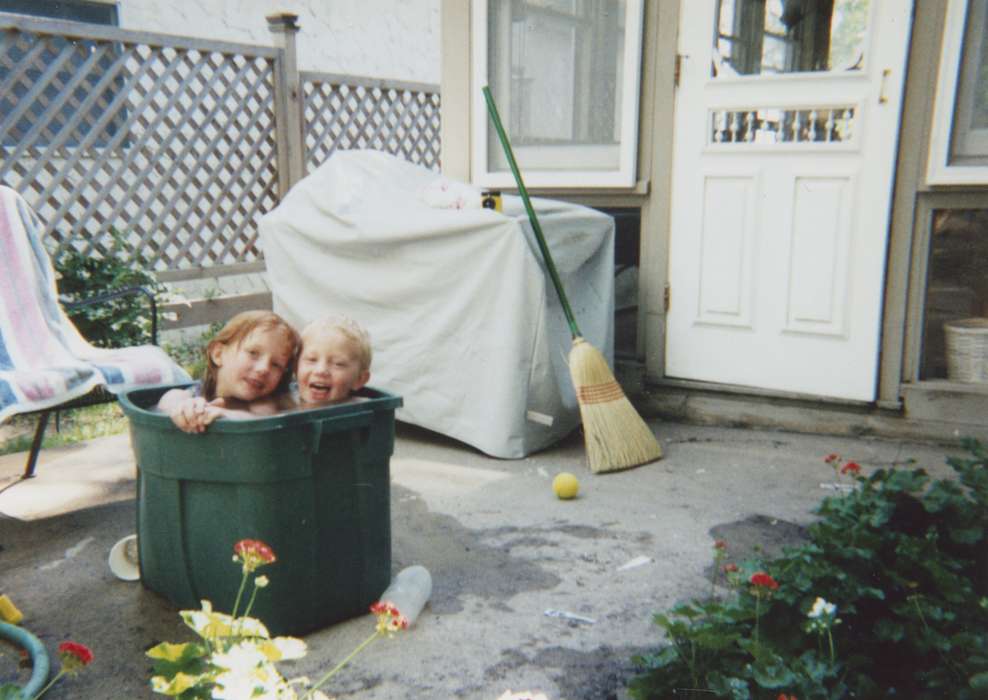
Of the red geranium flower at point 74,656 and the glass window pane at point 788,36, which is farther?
the glass window pane at point 788,36

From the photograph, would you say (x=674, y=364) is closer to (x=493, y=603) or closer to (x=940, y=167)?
(x=940, y=167)

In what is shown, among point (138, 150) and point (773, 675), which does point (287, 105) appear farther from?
point (773, 675)

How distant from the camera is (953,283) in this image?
357cm

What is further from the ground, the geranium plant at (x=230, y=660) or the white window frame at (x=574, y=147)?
the white window frame at (x=574, y=147)

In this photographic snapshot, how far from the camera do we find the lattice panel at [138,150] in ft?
15.4

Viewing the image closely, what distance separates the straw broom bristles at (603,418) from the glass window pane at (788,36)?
4.53 feet

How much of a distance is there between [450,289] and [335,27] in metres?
4.87

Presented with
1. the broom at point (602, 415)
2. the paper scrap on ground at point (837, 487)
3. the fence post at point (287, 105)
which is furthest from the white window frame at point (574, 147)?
the fence post at point (287, 105)

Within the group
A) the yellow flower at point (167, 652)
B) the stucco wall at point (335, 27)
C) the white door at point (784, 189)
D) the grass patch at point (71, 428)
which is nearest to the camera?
the yellow flower at point (167, 652)

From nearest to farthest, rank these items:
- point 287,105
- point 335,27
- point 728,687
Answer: point 728,687 → point 287,105 → point 335,27

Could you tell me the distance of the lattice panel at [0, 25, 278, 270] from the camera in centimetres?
471

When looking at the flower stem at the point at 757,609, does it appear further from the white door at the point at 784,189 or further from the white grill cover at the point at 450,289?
the white door at the point at 784,189

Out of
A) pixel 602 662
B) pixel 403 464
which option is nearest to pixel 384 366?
pixel 403 464

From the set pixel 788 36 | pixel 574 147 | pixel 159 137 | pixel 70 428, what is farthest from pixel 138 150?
pixel 788 36
